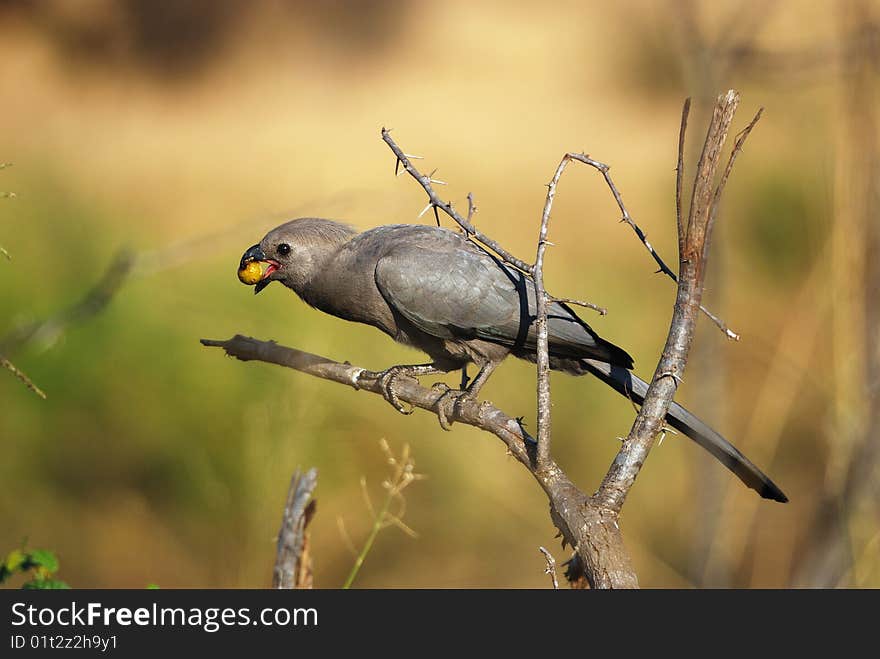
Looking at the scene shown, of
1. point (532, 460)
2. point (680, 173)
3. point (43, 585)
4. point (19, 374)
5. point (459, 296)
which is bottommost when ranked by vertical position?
point (43, 585)

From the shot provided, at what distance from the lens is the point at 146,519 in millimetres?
5965

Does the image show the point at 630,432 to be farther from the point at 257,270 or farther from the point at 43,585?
the point at 257,270

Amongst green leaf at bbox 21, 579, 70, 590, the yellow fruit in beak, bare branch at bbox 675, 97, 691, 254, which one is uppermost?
the yellow fruit in beak

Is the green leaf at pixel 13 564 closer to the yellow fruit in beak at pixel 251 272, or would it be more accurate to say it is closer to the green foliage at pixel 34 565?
the green foliage at pixel 34 565

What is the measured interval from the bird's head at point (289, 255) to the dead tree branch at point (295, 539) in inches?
33.6

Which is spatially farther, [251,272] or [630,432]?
[251,272]

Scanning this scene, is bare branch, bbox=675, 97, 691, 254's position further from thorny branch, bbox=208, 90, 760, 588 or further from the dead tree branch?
the dead tree branch

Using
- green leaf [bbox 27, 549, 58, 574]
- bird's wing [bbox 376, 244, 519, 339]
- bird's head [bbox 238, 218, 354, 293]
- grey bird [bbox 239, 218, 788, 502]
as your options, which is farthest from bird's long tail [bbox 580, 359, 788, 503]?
green leaf [bbox 27, 549, 58, 574]

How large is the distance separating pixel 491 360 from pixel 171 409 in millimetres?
3091

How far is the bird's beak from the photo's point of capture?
3491 mm

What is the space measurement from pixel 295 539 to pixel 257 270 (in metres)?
1.02

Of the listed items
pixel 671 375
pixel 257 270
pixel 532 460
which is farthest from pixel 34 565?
pixel 671 375

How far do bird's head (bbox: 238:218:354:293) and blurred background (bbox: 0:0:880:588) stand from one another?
0.77 metres

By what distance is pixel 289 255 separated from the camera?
11.6 ft
